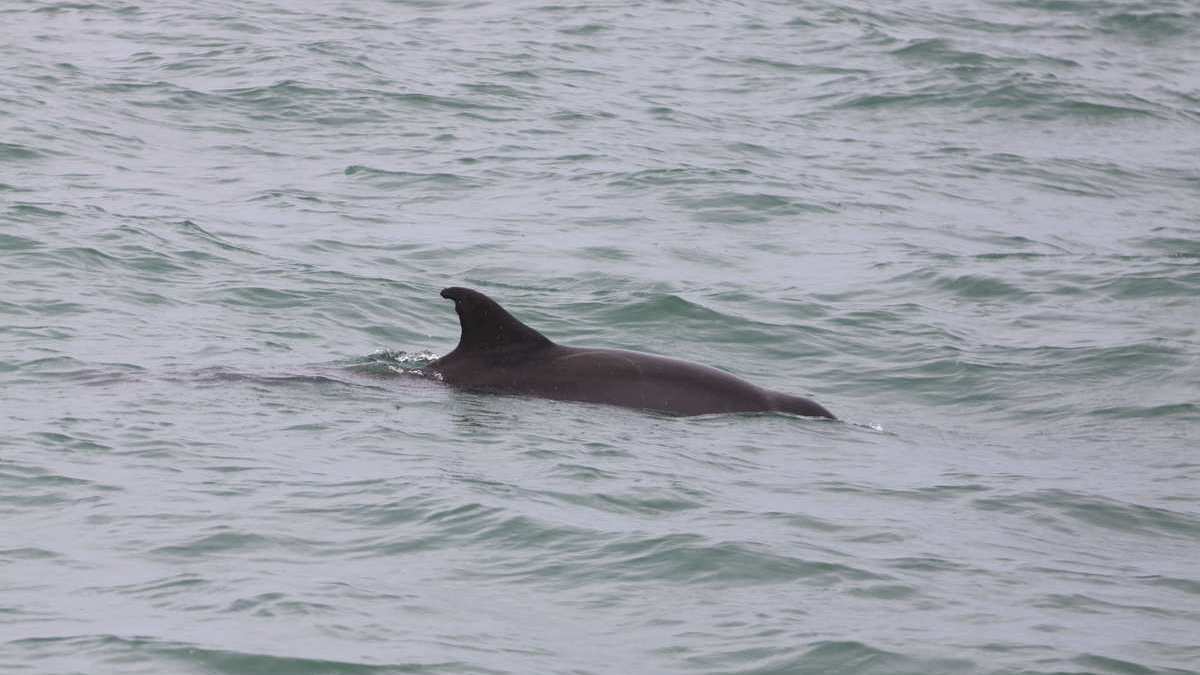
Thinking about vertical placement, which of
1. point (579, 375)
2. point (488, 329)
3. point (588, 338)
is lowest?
point (588, 338)

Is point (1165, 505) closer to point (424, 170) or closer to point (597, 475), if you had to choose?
point (597, 475)

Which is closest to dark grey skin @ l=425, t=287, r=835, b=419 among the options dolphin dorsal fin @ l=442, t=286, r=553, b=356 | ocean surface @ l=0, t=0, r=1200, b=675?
dolphin dorsal fin @ l=442, t=286, r=553, b=356

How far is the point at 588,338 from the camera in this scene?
628 inches

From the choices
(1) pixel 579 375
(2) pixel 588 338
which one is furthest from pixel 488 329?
(2) pixel 588 338

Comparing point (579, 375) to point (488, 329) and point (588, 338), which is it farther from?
point (588, 338)

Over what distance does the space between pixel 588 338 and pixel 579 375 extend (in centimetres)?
289

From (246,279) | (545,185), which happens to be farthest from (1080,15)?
(246,279)

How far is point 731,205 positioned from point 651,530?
11531 millimetres

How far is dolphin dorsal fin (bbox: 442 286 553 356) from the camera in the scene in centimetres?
1277

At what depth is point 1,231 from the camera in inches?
682

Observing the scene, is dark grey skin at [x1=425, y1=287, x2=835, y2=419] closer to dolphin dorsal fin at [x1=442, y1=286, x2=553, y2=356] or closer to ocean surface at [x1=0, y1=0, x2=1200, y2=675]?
dolphin dorsal fin at [x1=442, y1=286, x2=553, y2=356]

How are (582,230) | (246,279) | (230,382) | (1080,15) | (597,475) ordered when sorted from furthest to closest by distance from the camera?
(1080,15)
(582,230)
(246,279)
(230,382)
(597,475)

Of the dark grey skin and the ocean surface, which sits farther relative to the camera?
the dark grey skin

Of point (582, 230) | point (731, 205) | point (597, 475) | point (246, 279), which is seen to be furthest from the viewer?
point (731, 205)
